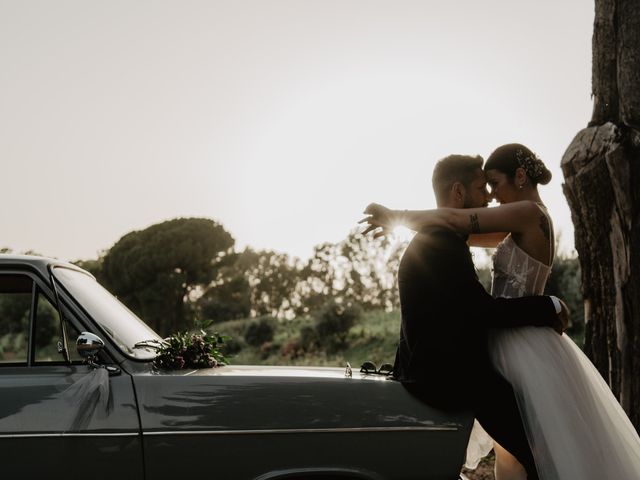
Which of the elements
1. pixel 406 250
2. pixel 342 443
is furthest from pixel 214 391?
pixel 406 250

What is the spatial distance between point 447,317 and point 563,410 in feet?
2.76

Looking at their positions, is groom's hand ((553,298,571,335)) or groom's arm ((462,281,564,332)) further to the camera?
groom's hand ((553,298,571,335))

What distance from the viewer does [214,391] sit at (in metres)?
3.53

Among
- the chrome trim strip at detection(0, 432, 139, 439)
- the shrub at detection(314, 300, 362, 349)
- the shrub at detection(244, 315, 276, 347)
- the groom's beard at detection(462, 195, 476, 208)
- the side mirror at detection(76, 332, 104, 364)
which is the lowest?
the shrub at detection(244, 315, 276, 347)

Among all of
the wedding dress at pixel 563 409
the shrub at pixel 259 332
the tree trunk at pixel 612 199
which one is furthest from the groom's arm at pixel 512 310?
the shrub at pixel 259 332

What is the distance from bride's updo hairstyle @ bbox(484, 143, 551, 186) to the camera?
4531 mm

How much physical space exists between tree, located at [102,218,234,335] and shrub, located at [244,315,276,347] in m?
4.98

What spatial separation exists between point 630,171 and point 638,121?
0.42 metres

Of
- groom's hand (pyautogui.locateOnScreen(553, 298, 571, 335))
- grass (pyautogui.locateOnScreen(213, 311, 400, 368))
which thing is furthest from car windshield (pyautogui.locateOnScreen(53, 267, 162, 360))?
grass (pyautogui.locateOnScreen(213, 311, 400, 368))

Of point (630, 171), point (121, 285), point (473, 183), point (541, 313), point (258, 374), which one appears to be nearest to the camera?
point (258, 374)

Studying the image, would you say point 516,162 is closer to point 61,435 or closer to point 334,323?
point 61,435

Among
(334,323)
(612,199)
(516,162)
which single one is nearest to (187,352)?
(516,162)

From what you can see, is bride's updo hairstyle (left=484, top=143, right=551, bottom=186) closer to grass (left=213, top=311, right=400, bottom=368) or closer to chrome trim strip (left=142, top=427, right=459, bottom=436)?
chrome trim strip (left=142, top=427, right=459, bottom=436)

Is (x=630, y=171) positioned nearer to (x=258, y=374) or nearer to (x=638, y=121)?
(x=638, y=121)
